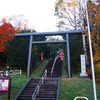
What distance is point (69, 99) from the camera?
24.8 feet

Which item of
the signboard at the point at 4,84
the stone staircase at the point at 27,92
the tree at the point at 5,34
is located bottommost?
the stone staircase at the point at 27,92

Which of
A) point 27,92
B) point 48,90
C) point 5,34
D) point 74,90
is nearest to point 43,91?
point 48,90

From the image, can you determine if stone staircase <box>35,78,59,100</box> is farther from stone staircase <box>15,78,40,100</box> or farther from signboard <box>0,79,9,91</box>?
signboard <box>0,79,9,91</box>

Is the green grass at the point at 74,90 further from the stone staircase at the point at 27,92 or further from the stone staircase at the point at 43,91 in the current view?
the stone staircase at the point at 27,92

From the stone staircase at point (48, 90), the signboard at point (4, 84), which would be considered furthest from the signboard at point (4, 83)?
the stone staircase at point (48, 90)

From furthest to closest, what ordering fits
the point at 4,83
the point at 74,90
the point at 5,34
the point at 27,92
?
the point at 5,34, the point at 27,92, the point at 74,90, the point at 4,83

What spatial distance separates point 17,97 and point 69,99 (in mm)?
3530

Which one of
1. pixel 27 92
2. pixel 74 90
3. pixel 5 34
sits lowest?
pixel 27 92

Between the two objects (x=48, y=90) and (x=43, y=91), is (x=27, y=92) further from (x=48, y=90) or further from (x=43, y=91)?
(x=48, y=90)

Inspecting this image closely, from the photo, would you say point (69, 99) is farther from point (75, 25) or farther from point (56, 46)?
point (56, 46)

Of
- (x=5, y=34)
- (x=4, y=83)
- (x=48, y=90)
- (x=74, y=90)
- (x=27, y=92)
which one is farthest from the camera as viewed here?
(x=5, y=34)

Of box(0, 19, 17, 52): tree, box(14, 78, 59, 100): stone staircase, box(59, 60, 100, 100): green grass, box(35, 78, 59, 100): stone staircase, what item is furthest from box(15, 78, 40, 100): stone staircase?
box(0, 19, 17, 52): tree

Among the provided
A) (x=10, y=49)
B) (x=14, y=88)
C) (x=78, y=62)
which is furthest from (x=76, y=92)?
(x=10, y=49)

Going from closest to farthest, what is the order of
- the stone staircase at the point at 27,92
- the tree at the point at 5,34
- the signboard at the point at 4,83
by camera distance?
the signboard at the point at 4,83
the stone staircase at the point at 27,92
the tree at the point at 5,34
